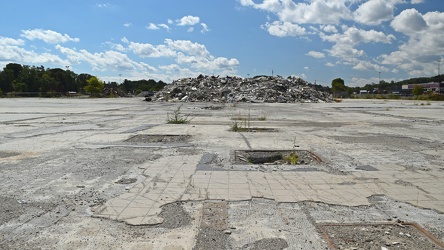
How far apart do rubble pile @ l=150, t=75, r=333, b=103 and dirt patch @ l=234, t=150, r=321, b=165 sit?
36.7 meters

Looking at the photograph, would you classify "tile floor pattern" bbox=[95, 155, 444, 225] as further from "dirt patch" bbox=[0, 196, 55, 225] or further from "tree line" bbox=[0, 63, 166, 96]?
"tree line" bbox=[0, 63, 166, 96]

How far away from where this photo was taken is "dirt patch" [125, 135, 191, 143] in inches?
384

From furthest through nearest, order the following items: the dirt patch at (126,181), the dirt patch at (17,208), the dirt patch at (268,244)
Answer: the dirt patch at (126,181) → the dirt patch at (17,208) → the dirt patch at (268,244)

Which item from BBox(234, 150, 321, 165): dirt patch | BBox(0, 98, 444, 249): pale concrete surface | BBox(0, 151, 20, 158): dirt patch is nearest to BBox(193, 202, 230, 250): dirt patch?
BBox(0, 98, 444, 249): pale concrete surface

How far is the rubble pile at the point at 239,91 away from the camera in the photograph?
46.3 metres

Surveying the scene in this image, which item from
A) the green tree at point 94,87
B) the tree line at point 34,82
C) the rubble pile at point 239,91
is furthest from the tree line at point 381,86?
the tree line at point 34,82

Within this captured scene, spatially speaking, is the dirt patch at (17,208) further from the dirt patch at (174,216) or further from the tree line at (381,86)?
the tree line at (381,86)

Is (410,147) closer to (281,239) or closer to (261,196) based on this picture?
(261,196)

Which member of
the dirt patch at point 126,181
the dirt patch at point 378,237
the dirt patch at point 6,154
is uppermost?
the dirt patch at point 378,237

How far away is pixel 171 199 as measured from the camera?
177 inches

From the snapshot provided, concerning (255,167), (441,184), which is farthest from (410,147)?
(255,167)

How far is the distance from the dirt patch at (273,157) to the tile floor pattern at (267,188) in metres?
1.19

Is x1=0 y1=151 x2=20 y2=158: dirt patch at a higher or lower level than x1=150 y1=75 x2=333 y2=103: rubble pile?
lower

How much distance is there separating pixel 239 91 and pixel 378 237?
46339mm
